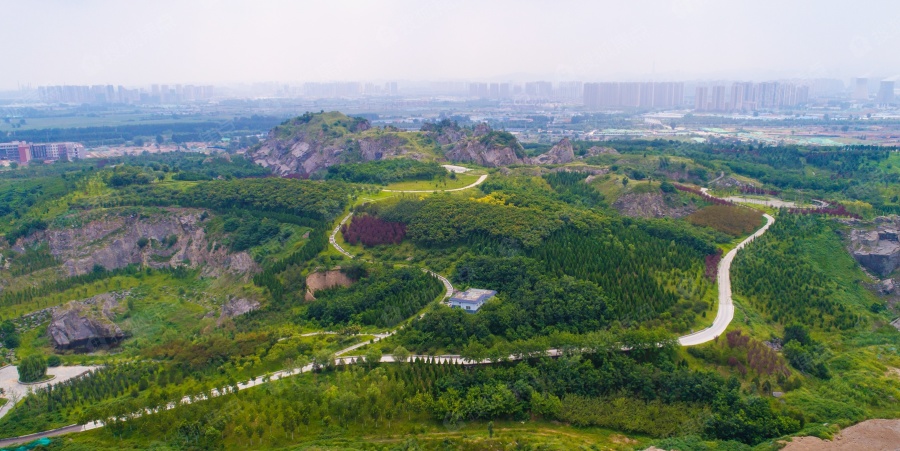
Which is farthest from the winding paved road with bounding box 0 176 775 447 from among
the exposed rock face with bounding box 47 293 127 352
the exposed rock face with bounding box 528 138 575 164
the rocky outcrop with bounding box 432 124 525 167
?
the exposed rock face with bounding box 528 138 575 164

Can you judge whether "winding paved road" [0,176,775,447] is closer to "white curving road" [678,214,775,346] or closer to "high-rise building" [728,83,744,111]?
"white curving road" [678,214,775,346]

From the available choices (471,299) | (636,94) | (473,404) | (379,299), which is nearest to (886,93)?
(636,94)

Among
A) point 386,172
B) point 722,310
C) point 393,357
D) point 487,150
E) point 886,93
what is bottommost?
point 393,357

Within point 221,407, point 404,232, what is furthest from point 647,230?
point 221,407

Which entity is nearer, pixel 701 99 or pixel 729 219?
pixel 729 219

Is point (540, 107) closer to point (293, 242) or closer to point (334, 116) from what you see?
point (334, 116)

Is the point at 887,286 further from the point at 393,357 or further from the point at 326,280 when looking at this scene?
the point at 326,280
